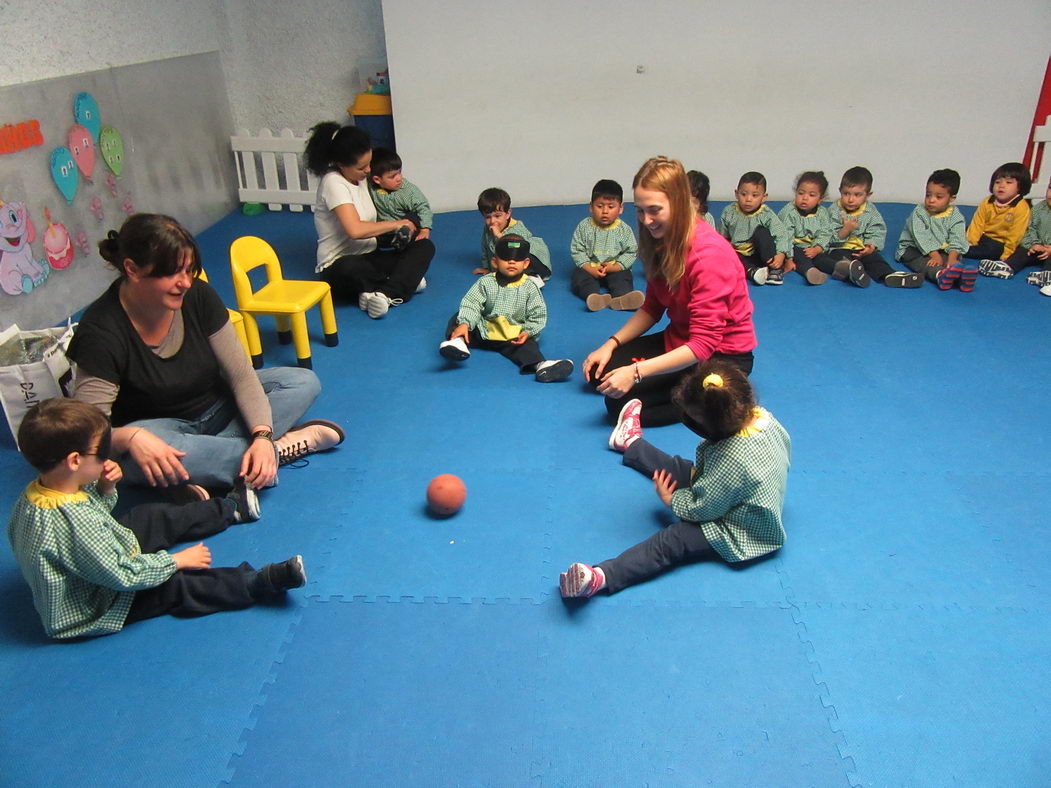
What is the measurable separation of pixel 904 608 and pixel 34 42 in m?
5.16

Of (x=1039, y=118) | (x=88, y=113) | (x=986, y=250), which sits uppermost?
(x=88, y=113)

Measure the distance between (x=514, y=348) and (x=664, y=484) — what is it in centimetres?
154

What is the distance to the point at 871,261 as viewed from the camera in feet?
17.5

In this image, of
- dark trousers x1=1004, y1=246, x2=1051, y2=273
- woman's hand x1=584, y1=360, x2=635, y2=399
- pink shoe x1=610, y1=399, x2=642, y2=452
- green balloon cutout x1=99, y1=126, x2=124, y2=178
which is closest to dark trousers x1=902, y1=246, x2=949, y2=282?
dark trousers x1=1004, y1=246, x2=1051, y2=273

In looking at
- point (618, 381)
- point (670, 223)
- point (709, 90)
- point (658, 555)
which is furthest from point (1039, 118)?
point (658, 555)

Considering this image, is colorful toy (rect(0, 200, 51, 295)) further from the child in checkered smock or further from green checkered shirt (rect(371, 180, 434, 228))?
the child in checkered smock

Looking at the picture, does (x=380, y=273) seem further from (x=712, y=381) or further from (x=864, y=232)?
(x=864, y=232)

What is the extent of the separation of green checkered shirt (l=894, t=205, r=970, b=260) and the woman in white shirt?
10.9 feet

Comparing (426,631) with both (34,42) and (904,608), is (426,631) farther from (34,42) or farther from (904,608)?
(34,42)

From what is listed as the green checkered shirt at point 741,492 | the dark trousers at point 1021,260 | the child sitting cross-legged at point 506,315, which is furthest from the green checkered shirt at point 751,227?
the green checkered shirt at point 741,492

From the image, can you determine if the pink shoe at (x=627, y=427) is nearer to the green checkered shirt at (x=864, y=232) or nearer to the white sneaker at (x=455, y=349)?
the white sneaker at (x=455, y=349)

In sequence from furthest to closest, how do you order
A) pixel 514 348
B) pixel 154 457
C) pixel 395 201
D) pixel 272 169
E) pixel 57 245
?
1. pixel 272 169
2. pixel 395 201
3. pixel 57 245
4. pixel 514 348
5. pixel 154 457

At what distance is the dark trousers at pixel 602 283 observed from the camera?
16.1 ft

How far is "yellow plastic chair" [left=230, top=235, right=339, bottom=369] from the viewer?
386 centimetres
